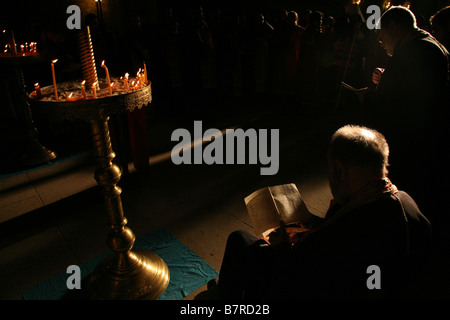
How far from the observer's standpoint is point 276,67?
684cm

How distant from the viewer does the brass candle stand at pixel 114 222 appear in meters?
1.47

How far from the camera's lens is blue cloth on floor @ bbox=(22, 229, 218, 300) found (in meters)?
2.17

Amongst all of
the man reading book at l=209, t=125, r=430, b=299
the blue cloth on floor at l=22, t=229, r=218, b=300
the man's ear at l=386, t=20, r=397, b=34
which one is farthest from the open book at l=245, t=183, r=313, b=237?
the man's ear at l=386, t=20, r=397, b=34

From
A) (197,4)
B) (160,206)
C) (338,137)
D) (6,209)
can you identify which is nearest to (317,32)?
(197,4)

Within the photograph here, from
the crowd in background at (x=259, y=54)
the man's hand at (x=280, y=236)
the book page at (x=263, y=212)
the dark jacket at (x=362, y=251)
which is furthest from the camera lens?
the crowd in background at (x=259, y=54)

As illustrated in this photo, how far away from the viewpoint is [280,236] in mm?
1640

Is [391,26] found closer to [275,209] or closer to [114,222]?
[275,209]

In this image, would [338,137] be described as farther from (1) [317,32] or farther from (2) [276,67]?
(2) [276,67]

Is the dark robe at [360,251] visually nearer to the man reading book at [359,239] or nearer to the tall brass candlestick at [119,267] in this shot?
the man reading book at [359,239]

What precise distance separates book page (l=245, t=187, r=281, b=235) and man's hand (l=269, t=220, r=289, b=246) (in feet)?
0.15

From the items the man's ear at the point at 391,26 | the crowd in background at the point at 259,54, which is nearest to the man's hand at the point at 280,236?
the man's ear at the point at 391,26

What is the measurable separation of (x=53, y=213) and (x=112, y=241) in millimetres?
Result: 1486

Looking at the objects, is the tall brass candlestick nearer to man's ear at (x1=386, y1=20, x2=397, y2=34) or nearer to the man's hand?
the man's hand

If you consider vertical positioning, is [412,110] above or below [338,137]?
below
